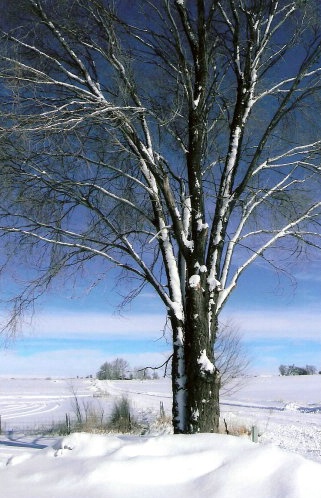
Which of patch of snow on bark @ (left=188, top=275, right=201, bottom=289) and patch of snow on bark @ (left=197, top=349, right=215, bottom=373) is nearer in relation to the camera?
patch of snow on bark @ (left=197, top=349, right=215, bottom=373)

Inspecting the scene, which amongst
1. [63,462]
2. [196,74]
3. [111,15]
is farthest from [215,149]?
[63,462]

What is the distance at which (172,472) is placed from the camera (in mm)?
3002

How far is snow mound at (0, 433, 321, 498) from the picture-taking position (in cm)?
276

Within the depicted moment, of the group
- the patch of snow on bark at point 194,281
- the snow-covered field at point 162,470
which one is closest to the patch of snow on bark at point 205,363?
the patch of snow on bark at point 194,281

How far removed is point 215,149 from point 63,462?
570cm

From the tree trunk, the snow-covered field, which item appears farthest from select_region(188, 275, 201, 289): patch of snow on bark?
the snow-covered field

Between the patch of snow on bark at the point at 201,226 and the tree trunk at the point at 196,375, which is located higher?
the patch of snow on bark at the point at 201,226

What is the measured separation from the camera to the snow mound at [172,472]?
2.76 meters

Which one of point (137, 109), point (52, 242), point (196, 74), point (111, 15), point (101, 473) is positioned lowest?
point (101, 473)

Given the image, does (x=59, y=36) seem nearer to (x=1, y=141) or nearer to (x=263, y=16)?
(x=1, y=141)

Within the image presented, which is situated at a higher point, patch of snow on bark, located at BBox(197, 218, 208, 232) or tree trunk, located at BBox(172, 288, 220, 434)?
patch of snow on bark, located at BBox(197, 218, 208, 232)

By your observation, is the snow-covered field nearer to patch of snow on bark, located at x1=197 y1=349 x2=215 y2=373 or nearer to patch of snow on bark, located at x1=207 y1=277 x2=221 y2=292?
patch of snow on bark, located at x1=197 y1=349 x2=215 y2=373

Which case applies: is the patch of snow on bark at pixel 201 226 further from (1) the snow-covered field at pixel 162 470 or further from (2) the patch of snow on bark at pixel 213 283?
(1) the snow-covered field at pixel 162 470

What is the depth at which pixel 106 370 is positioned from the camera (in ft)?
262
